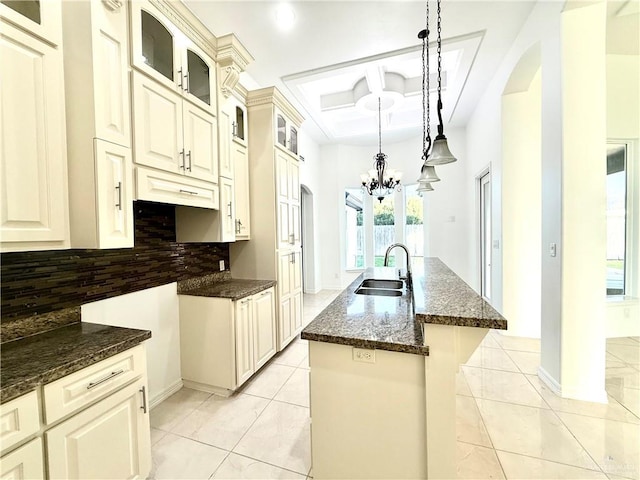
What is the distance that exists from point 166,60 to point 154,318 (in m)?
1.92

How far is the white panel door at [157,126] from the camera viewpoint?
1605 mm

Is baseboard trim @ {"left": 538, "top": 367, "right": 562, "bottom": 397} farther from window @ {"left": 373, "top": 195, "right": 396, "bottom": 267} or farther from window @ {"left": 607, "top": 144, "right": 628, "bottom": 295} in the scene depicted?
window @ {"left": 373, "top": 195, "right": 396, "bottom": 267}

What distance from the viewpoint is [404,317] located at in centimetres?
148

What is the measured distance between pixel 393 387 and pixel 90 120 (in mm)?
1978

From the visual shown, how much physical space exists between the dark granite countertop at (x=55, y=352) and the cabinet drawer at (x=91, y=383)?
0.03 metres

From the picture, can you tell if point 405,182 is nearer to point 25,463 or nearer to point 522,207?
point 522,207

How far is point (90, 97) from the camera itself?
1.36 meters

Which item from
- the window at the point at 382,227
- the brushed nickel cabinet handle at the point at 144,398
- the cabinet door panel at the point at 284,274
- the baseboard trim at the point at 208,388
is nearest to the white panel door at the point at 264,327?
the cabinet door panel at the point at 284,274

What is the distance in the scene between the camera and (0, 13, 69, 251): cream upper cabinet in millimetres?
1146

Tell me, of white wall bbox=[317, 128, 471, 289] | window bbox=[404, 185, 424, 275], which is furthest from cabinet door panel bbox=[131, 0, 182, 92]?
window bbox=[404, 185, 424, 275]

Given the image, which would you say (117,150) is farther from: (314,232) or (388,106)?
(314,232)

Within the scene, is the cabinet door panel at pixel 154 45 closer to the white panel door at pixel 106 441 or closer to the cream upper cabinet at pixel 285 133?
the cream upper cabinet at pixel 285 133

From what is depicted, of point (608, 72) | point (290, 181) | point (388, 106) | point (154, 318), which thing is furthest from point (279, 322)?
point (608, 72)

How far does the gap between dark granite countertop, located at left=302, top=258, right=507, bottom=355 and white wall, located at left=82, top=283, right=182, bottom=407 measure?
4.80 feet
